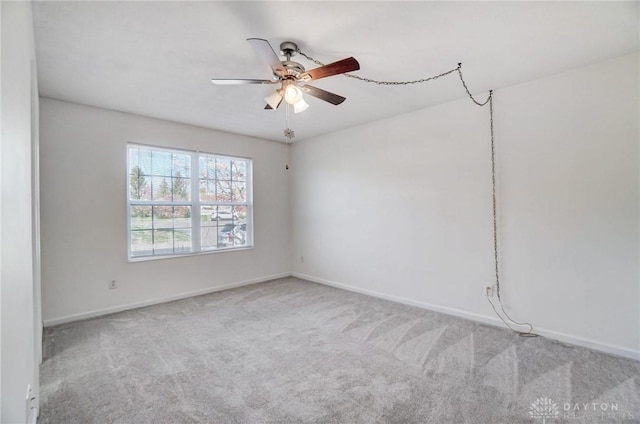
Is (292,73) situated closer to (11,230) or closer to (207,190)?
(11,230)

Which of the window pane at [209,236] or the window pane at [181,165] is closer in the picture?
the window pane at [181,165]

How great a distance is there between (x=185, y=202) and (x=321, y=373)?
10.5 feet

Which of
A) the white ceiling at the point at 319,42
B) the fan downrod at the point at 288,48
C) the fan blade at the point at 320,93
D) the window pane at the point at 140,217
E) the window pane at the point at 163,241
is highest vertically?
the white ceiling at the point at 319,42

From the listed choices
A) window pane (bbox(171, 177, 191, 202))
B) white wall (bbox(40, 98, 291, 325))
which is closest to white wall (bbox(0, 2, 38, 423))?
white wall (bbox(40, 98, 291, 325))

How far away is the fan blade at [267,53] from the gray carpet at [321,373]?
2320mm

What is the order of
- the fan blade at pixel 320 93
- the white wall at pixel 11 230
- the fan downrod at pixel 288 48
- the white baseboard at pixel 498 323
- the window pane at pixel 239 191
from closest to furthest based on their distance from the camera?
the white wall at pixel 11 230
the fan downrod at pixel 288 48
the fan blade at pixel 320 93
the white baseboard at pixel 498 323
the window pane at pixel 239 191

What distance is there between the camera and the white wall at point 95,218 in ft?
10.9

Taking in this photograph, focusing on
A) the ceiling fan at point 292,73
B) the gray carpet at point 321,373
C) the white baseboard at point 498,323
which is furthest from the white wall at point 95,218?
the white baseboard at point 498,323

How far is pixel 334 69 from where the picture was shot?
6.81ft

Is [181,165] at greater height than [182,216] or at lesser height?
greater

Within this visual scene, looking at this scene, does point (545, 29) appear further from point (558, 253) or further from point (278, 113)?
point (278, 113)

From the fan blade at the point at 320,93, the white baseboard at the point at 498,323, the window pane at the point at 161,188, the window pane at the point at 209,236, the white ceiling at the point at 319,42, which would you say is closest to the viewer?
the white ceiling at the point at 319,42

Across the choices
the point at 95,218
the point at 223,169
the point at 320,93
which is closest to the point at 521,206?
the point at 320,93

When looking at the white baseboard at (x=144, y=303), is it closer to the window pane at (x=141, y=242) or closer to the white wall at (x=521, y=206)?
the window pane at (x=141, y=242)
